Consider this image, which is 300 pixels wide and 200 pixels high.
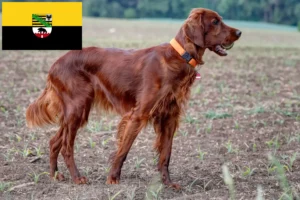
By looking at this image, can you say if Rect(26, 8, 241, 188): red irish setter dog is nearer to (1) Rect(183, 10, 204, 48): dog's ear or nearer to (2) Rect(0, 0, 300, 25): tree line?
(1) Rect(183, 10, 204, 48): dog's ear

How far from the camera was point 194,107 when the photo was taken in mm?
8164

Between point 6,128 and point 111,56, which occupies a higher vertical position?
point 111,56

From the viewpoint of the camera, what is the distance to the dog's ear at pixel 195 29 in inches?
174

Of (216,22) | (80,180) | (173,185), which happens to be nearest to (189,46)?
(216,22)

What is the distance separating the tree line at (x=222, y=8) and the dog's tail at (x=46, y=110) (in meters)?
17.6

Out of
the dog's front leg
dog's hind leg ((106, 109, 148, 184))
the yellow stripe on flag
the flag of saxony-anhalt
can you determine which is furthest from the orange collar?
the yellow stripe on flag

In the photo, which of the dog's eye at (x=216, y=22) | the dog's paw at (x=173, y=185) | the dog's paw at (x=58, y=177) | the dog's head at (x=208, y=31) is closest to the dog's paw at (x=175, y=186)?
the dog's paw at (x=173, y=185)

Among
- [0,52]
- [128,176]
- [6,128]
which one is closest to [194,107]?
[6,128]

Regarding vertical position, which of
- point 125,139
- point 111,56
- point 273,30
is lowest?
point 273,30

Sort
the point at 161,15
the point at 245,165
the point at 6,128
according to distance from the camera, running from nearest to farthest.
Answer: the point at 245,165, the point at 6,128, the point at 161,15

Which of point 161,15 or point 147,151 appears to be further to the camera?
point 161,15

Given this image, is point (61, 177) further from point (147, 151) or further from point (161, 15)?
point (161, 15)

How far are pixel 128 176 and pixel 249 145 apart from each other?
1747 mm

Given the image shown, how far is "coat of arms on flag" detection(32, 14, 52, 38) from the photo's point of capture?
25.4 ft
